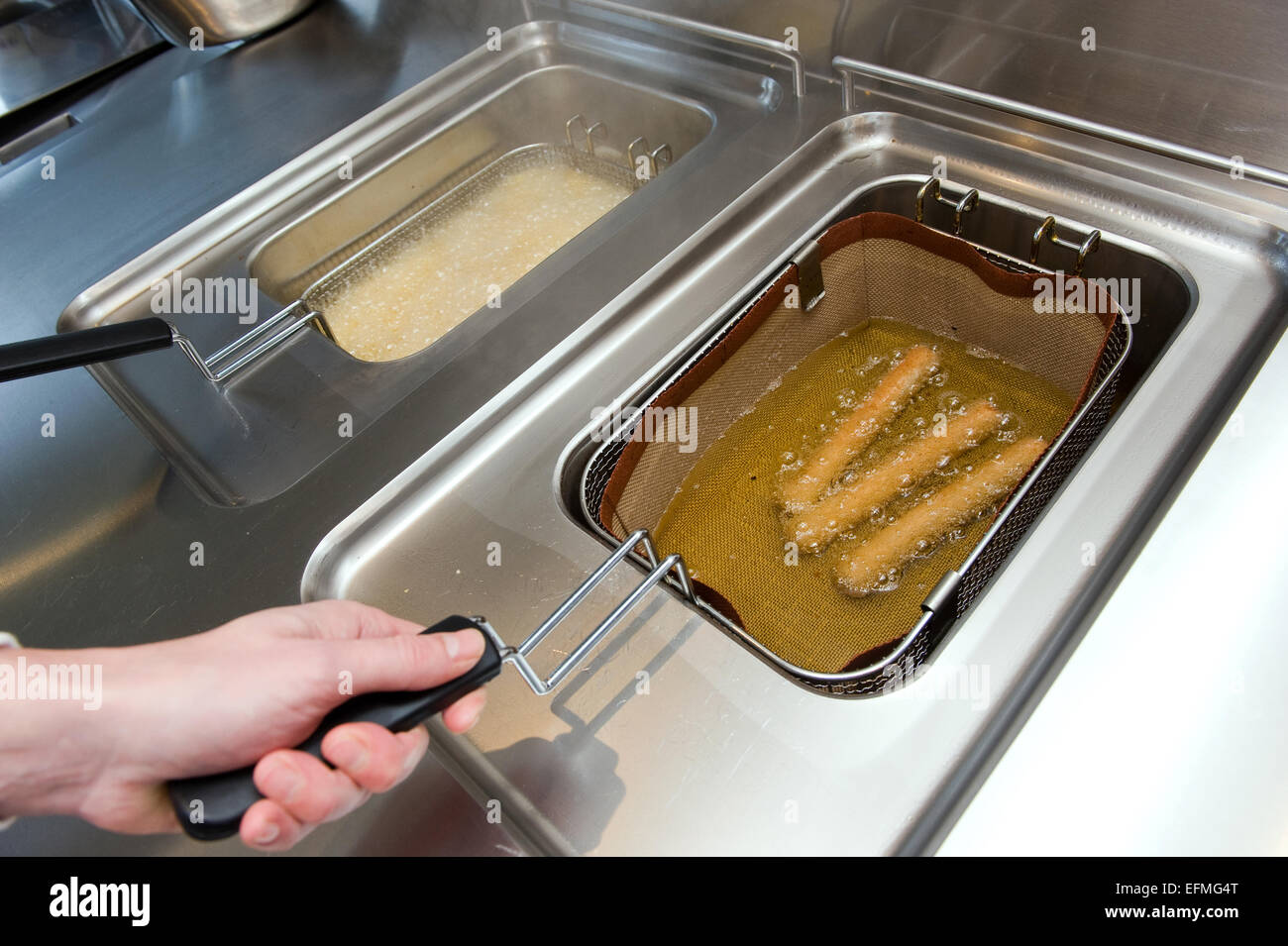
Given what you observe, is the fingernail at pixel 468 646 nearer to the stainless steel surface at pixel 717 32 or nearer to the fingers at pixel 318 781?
the fingers at pixel 318 781

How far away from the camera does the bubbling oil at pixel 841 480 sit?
2.70 ft

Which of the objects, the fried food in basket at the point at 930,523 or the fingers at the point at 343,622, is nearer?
the fingers at the point at 343,622

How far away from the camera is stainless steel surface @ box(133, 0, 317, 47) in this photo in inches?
57.1

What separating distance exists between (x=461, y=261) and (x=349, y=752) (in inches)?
37.1

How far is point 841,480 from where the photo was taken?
0.93m

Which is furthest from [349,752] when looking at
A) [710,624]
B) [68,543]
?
[68,543]

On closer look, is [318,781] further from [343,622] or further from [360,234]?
[360,234]

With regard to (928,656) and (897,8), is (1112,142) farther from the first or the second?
(928,656)

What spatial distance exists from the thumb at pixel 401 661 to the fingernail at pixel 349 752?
1.4 inches

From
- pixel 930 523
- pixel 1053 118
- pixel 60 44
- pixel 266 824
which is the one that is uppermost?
pixel 60 44

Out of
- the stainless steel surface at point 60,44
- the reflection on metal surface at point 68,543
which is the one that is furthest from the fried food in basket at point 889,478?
the stainless steel surface at point 60,44
